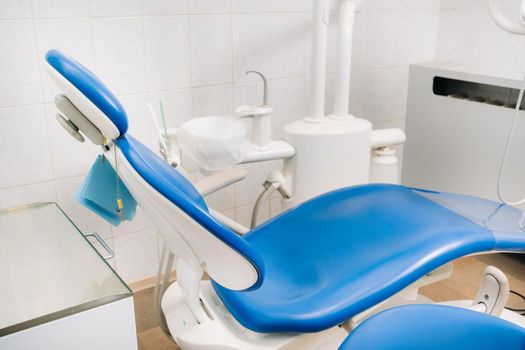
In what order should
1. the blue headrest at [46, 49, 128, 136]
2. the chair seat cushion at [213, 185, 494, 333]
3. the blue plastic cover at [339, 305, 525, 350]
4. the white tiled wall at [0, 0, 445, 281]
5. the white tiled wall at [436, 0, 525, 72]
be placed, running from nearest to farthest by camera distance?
the blue plastic cover at [339, 305, 525, 350], the blue headrest at [46, 49, 128, 136], the chair seat cushion at [213, 185, 494, 333], the white tiled wall at [0, 0, 445, 281], the white tiled wall at [436, 0, 525, 72]

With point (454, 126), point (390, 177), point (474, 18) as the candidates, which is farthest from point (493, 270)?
point (474, 18)

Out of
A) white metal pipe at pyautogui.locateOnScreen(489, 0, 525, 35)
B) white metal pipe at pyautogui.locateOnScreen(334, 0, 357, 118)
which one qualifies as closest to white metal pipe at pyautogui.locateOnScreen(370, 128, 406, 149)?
white metal pipe at pyautogui.locateOnScreen(334, 0, 357, 118)

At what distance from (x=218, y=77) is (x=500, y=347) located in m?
1.58

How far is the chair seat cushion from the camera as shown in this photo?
1.32m

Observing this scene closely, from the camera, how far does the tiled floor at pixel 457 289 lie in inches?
76.8

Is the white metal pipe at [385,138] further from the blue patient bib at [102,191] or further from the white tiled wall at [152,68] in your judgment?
the blue patient bib at [102,191]

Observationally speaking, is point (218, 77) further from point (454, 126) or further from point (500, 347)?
point (500, 347)

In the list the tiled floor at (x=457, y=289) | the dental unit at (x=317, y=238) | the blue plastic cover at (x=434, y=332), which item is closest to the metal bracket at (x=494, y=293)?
the dental unit at (x=317, y=238)

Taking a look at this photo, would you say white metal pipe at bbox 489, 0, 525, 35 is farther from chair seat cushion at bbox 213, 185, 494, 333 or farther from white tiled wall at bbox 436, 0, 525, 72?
white tiled wall at bbox 436, 0, 525, 72

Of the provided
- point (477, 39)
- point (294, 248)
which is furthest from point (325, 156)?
point (477, 39)

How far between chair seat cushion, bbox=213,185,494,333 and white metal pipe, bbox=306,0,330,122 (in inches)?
14.8

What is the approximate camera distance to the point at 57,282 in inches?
50.3

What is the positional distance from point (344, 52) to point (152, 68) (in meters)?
0.73

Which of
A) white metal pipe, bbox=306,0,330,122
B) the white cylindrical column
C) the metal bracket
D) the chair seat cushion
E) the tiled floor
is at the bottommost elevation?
the tiled floor
